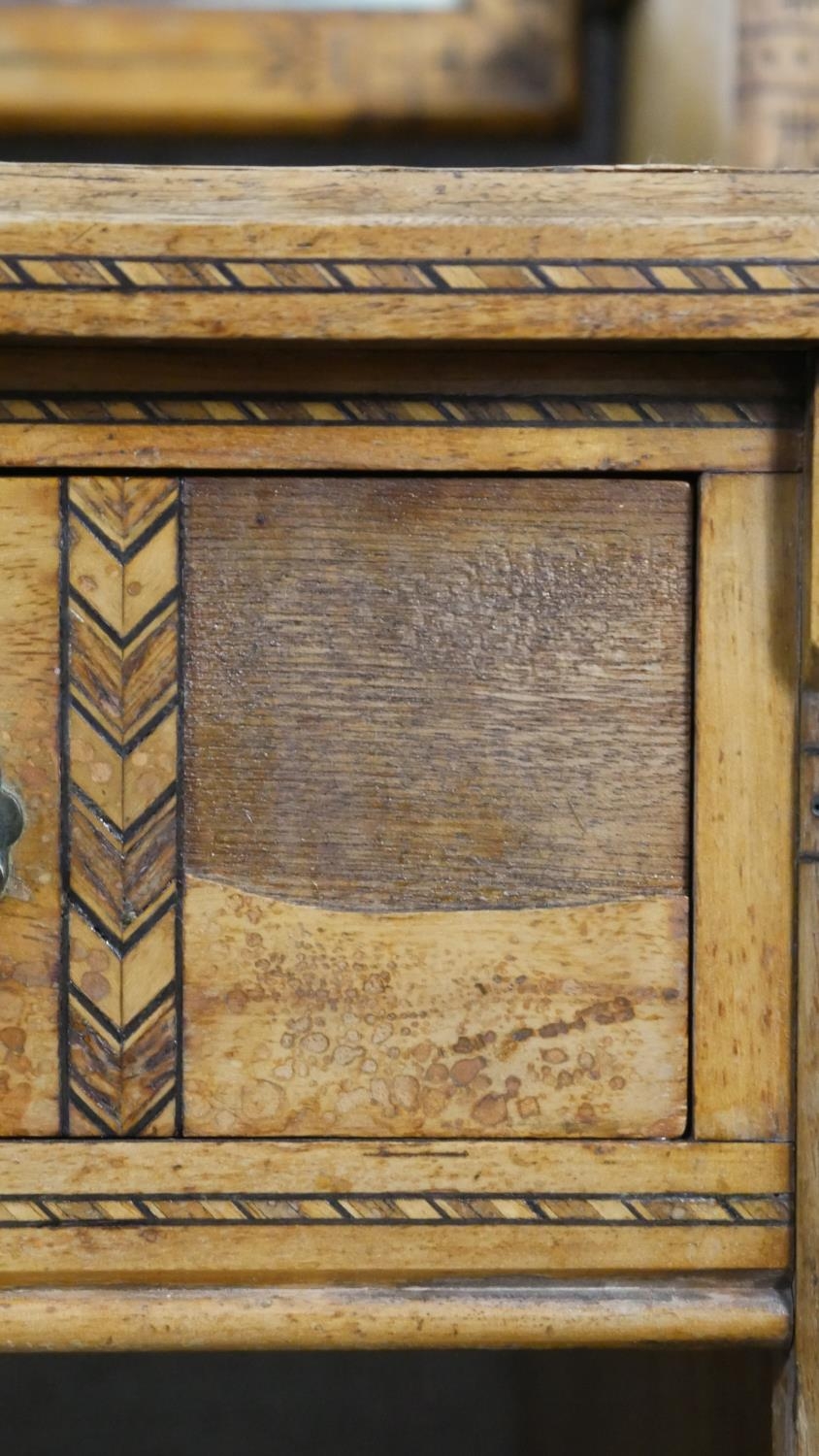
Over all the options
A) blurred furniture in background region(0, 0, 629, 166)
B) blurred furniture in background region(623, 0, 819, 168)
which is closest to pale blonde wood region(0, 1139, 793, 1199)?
blurred furniture in background region(623, 0, 819, 168)

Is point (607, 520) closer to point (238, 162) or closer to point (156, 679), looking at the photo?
point (156, 679)

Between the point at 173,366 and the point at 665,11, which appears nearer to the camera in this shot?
the point at 173,366

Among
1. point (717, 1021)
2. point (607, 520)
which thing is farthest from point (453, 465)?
point (717, 1021)

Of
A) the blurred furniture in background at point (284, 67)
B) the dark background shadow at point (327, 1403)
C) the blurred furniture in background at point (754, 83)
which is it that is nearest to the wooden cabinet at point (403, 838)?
the blurred furniture in background at point (754, 83)

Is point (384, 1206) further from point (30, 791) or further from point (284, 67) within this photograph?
point (284, 67)

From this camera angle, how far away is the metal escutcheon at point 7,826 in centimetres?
39

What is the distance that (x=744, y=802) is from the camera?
1.31 ft

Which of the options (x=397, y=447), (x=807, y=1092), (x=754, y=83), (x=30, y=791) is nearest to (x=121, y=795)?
(x=30, y=791)

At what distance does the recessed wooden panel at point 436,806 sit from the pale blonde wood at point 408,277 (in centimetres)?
5

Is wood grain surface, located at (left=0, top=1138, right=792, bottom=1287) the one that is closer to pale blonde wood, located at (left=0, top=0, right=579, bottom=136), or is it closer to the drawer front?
the drawer front

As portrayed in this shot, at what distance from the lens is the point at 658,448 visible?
39cm

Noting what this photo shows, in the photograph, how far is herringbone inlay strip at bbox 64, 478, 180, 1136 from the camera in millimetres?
392

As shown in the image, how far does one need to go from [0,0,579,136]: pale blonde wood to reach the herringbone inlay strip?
15.2 inches

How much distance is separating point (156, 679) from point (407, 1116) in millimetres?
167
